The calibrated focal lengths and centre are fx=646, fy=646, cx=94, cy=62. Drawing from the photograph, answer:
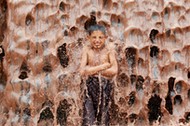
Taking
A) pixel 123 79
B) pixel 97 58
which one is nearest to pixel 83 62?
pixel 97 58

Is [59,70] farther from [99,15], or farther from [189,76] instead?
[189,76]

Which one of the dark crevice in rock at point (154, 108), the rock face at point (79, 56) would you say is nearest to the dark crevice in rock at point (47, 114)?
the rock face at point (79, 56)

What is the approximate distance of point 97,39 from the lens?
259 inches

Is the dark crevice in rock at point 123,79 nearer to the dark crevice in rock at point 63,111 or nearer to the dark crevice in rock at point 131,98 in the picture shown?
the dark crevice in rock at point 131,98

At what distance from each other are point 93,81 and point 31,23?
123 cm

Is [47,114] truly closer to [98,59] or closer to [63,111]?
[63,111]

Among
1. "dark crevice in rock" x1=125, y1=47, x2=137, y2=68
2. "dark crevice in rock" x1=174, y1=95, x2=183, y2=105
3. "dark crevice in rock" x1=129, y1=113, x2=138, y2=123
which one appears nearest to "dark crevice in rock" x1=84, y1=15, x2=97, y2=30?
"dark crevice in rock" x1=125, y1=47, x2=137, y2=68

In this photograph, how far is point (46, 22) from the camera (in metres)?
7.31

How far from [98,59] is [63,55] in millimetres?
794

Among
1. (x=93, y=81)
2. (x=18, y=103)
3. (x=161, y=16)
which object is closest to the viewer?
(x=93, y=81)

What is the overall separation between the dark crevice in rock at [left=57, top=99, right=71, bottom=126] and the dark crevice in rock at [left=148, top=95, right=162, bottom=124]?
0.93m

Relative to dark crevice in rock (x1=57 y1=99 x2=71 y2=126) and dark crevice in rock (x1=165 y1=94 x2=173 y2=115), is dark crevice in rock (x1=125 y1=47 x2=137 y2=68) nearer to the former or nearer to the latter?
dark crevice in rock (x1=165 y1=94 x2=173 y2=115)

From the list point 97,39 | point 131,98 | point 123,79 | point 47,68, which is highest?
point 97,39

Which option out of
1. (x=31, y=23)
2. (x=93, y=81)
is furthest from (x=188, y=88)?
(x=31, y=23)
